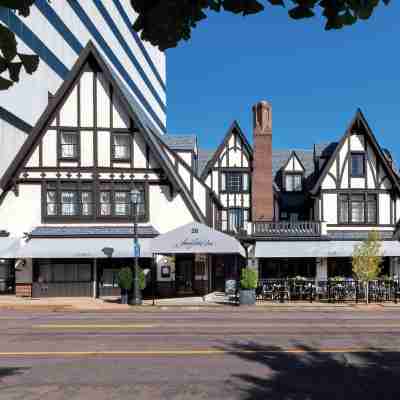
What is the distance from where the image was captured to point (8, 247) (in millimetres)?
28641

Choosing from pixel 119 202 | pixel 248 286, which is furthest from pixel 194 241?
pixel 119 202

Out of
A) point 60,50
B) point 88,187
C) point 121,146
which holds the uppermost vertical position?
point 60,50

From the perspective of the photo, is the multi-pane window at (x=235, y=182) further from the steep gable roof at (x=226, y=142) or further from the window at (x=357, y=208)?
the window at (x=357, y=208)

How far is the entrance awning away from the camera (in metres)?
26.3

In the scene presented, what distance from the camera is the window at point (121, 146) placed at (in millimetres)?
30219

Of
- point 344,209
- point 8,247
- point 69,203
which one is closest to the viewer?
point 8,247

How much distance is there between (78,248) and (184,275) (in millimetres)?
6204

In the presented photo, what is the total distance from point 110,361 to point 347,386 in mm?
4776

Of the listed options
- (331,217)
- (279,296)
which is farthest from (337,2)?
(331,217)

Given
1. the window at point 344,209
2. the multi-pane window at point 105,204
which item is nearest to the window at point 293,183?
the window at point 344,209

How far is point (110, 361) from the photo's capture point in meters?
11.2

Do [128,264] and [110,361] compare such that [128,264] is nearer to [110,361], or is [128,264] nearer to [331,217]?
[331,217]

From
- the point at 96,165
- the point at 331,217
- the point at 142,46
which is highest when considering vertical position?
the point at 142,46

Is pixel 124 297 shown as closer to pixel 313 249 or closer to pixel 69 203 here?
pixel 69 203
